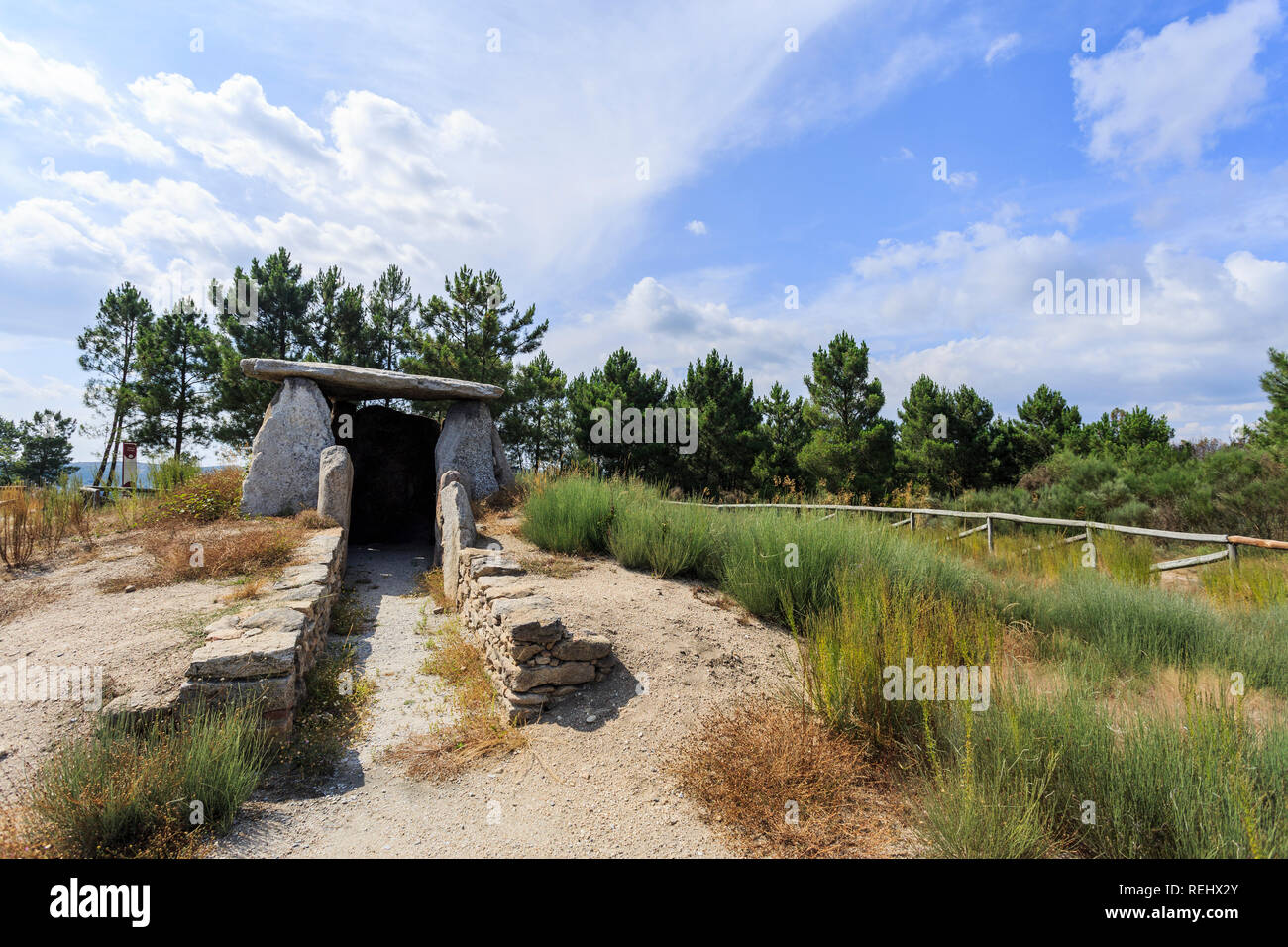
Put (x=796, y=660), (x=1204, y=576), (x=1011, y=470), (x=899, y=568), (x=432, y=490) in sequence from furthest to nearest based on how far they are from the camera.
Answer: (x=1011, y=470)
(x=432, y=490)
(x=1204, y=576)
(x=899, y=568)
(x=796, y=660)

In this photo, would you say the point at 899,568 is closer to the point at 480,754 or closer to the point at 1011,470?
the point at 480,754

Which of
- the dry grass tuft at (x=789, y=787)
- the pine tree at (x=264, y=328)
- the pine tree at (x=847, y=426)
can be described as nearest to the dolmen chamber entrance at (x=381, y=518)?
the dry grass tuft at (x=789, y=787)

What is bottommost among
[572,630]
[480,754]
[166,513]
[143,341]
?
[480,754]

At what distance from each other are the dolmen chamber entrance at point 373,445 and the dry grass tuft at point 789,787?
662 cm

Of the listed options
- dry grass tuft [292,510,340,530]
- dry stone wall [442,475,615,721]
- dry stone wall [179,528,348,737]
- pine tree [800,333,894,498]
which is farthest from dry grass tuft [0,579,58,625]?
pine tree [800,333,894,498]

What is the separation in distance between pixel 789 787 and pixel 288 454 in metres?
9.14

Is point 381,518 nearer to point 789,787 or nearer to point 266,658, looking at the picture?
point 266,658

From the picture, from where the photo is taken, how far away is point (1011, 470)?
1720cm

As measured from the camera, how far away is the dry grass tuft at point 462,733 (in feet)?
11.7

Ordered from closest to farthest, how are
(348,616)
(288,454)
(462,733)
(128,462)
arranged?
(462,733) < (348,616) < (288,454) < (128,462)

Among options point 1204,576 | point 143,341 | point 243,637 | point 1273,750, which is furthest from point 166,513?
point 143,341

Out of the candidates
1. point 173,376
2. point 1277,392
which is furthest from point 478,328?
point 1277,392

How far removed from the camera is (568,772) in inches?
134

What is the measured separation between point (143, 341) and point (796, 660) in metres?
24.0
